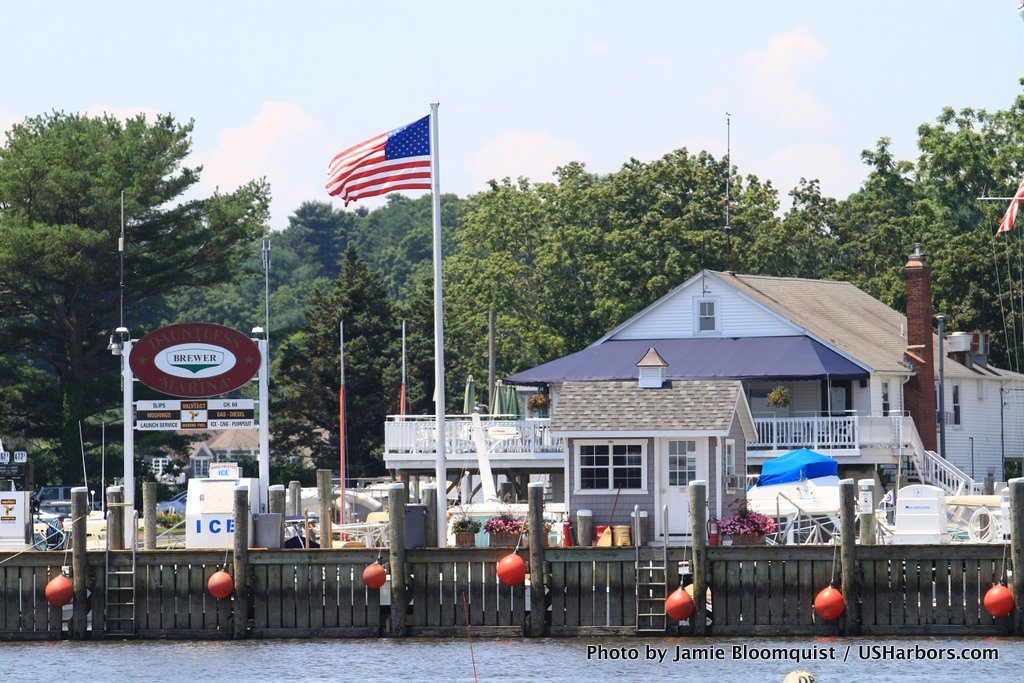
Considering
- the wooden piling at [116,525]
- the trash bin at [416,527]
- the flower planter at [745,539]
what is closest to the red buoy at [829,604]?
the flower planter at [745,539]

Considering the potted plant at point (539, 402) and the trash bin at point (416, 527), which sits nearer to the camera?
the trash bin at point (416, 527)

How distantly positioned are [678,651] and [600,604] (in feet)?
4.95

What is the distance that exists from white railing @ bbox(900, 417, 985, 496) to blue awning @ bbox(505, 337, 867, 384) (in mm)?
2480

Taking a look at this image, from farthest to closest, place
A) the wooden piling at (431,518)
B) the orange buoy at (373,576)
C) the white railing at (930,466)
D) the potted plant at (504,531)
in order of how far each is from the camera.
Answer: the white railing at (930,466)
the potted plant at (504,531)
the wooden piling at (431,518)
the orange buoy at (373,576)

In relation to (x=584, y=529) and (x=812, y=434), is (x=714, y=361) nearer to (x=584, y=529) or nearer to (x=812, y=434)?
(x=812, y=434)

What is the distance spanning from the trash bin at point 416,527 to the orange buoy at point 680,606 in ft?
15.6

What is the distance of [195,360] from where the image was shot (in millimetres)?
37188

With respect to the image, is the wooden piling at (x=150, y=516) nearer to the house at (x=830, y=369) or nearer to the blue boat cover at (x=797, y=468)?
the blue boat cover at (x=797, y=468)

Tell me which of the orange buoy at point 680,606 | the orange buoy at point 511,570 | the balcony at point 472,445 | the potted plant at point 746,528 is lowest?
the orange buoy at point 680,606

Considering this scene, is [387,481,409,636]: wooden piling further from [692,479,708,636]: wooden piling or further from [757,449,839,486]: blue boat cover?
[757,449,839,486]: blue boat cover

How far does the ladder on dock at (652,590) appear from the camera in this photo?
30891 millimetres

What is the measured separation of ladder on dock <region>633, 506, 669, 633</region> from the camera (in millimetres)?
30891

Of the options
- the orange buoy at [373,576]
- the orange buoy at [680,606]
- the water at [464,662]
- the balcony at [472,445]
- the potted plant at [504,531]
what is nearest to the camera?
the water at [464,662]

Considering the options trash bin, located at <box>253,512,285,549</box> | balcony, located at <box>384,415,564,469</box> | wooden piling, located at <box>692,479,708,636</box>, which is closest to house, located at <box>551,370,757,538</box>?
wooden piling, located at <box>692,479,708,636</box>
